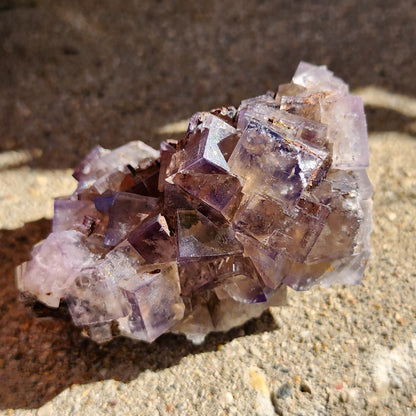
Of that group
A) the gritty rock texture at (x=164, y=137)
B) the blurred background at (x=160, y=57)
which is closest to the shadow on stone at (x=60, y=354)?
the gritty rock texture at (x=164, y=137)

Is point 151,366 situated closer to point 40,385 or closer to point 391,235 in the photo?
point 40,385

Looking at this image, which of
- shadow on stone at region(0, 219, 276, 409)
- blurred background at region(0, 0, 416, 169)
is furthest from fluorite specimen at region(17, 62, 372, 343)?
blurred background at region(0, 0, 416, 169)

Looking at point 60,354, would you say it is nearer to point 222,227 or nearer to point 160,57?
point 222,227

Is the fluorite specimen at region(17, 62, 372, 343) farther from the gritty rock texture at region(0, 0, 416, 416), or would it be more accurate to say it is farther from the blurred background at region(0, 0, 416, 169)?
the blurred background at region(0, 0, 416, 169)

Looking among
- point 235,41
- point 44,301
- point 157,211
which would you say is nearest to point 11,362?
point 44,301

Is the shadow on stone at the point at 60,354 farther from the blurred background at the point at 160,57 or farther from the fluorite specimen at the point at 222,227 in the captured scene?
the blurred background at the point at 160,57

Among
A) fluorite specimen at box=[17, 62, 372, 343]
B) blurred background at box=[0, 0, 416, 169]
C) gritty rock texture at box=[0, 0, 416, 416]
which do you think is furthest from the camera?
blurred background at box=[0, 0, 416, 169]

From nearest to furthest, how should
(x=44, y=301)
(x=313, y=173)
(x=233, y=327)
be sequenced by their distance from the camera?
(x=313, y=173), (x=44, y=301), (x=233, y=327)

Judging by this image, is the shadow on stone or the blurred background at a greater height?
the blurred background
